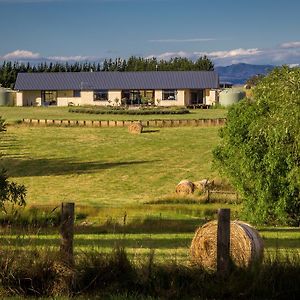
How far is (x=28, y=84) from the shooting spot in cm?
10144

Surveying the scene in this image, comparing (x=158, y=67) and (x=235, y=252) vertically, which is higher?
(x=158, y=67)

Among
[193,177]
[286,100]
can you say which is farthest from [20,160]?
[286,100]

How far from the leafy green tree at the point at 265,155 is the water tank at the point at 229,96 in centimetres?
6438

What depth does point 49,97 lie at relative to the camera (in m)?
104

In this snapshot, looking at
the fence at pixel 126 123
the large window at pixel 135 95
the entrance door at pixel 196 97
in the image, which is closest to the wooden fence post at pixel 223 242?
the fence at pixel 126 123

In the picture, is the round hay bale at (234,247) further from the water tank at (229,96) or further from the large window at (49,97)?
the large window at (49,97)

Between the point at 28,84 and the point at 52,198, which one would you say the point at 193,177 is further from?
the point at 28,84

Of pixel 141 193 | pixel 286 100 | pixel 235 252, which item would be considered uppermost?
pixel 286 100

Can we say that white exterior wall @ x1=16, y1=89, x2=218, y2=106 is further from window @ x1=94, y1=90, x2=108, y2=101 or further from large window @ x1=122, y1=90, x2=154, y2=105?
large window @ x1=122, y1=90, x2=154, y2=105

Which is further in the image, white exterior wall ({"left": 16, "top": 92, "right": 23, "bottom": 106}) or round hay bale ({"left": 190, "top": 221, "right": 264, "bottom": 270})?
white exterior wall ({"left": 16, "top": 92, "right": 23, "bottom": 106})

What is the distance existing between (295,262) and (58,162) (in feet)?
120

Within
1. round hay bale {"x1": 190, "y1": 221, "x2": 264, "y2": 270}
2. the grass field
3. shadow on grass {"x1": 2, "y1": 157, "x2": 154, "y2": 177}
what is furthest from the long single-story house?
round hay bale {"x1": 190, "y1": 221, "x2": 264, "y2": 270}

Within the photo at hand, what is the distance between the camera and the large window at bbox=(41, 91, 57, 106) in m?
102

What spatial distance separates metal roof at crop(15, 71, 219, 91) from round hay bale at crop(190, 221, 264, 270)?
8686 cm
